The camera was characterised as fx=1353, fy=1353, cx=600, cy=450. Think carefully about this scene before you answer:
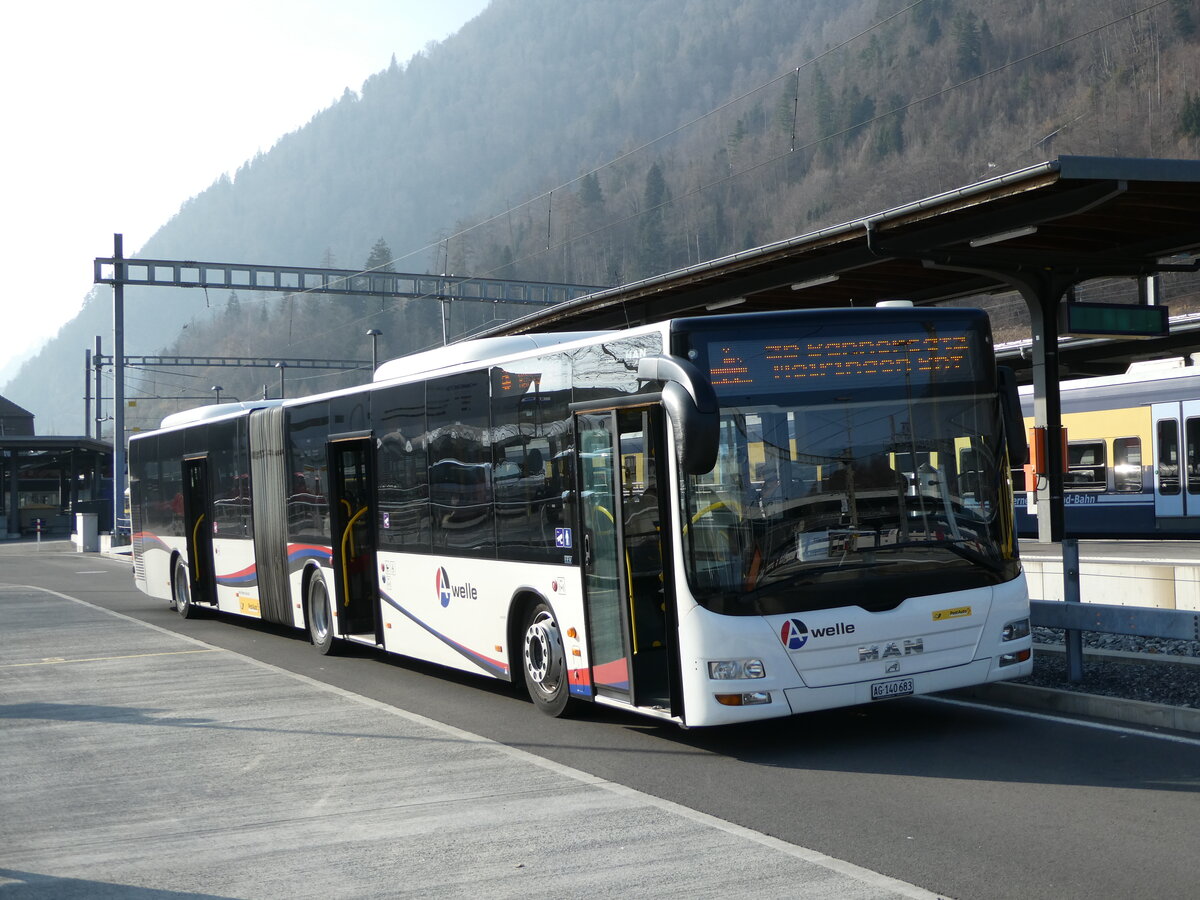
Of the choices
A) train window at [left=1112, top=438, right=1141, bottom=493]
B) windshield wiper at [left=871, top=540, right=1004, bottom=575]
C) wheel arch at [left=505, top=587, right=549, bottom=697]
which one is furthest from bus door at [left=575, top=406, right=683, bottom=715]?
train window at [left=1112, top=438, right=1141, bottom=493]

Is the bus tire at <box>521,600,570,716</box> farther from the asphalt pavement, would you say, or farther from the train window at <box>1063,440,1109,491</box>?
the train window at <box>1063,440,1109,491</box>

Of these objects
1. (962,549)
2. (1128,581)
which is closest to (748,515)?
(962,549)

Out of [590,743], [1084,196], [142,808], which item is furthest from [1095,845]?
[1084,196]

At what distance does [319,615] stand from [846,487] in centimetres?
837

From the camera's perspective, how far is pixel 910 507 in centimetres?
895

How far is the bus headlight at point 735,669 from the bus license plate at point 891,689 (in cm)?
81

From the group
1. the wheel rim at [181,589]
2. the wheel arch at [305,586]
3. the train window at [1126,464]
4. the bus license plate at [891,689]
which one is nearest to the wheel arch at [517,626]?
the bus license plate at [891,689]

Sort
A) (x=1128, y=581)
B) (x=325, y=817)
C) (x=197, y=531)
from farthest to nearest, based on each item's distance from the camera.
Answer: (x=197, y=531), (x=1128, y=581), (x=325, y=817)

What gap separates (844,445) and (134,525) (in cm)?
1756

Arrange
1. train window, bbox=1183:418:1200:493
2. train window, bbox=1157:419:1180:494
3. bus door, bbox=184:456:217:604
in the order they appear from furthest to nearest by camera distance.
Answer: train window, bbox=1157:419:1180:494 → train window, bbox=1183:418:1200:493 → bus door, bbox=184:456:217:604

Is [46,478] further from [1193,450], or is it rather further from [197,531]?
[1193,450]

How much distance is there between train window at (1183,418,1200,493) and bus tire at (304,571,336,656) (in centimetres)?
1832

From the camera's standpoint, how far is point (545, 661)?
1033cm

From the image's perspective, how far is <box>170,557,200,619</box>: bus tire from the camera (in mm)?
20391
